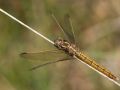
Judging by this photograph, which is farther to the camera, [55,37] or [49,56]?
[55,37]

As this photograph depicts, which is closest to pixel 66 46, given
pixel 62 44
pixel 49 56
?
pixel 62 44

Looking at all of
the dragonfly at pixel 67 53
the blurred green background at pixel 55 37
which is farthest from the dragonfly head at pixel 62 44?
the blurred green background at pixel 55 37

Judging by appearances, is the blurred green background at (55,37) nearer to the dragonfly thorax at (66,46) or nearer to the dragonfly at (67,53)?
the dragonfly at (67,53)

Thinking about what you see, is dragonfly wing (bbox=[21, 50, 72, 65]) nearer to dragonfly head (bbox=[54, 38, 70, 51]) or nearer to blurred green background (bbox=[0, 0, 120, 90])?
dragonfly head (bbox=[54, 38, 70, 51])

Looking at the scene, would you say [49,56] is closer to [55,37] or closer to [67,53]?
[67,53]

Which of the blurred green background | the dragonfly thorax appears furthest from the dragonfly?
the blurred green background

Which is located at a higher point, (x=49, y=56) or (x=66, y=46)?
(x=66, y=46)

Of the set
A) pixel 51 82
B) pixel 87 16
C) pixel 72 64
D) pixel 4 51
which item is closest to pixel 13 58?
pixel 4 51
